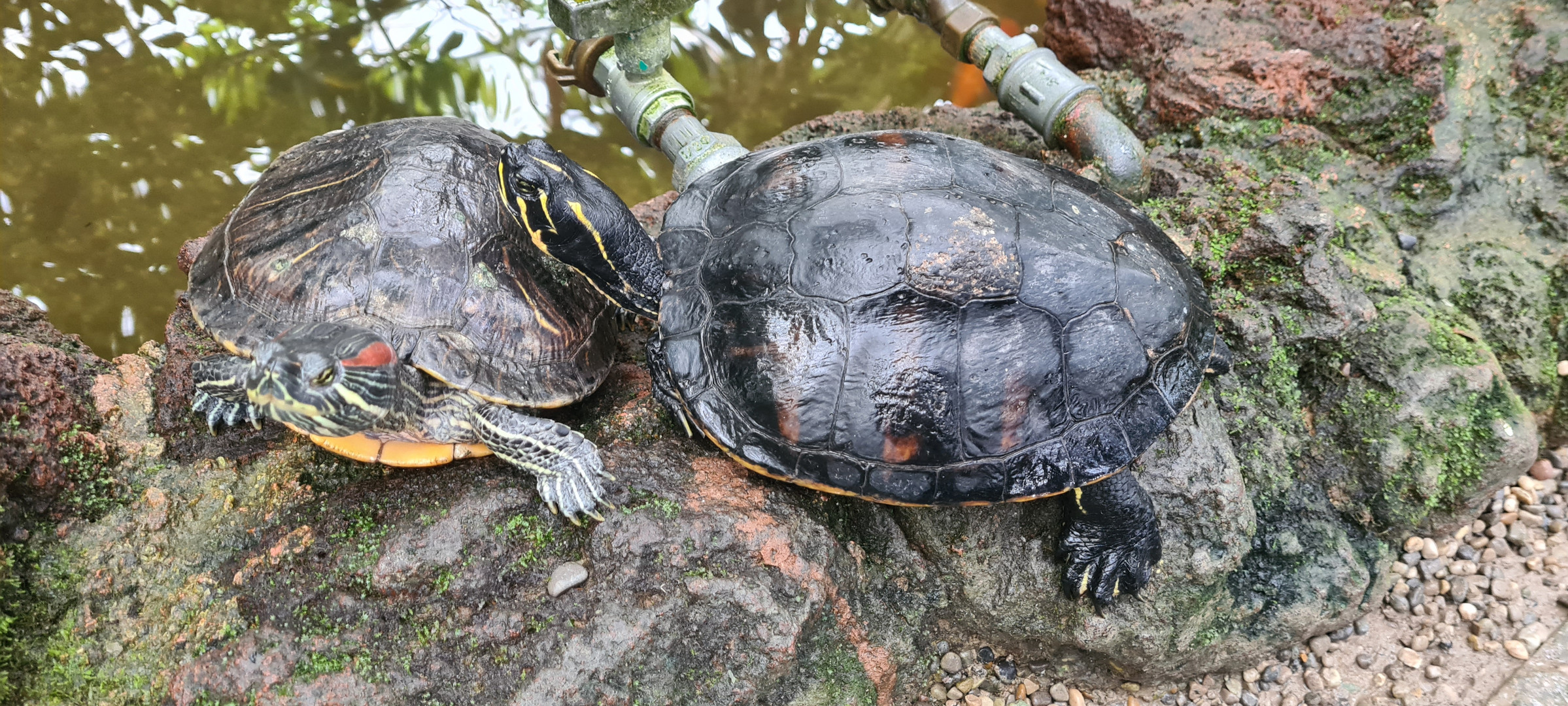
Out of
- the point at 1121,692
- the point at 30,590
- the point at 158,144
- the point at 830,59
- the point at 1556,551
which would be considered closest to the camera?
the point at 30,590

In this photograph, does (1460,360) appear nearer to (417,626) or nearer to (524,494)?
(524,494)

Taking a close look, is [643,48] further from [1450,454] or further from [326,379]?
[1450,454]

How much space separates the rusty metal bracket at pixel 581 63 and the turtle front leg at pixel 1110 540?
298 cm

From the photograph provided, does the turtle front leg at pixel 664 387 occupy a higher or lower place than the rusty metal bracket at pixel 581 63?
lower

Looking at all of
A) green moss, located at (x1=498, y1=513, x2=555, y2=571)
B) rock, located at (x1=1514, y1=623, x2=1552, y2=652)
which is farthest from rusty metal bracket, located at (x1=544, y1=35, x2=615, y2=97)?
rock, located at (x1=1514, y1=623, x2=1552, y2=652)

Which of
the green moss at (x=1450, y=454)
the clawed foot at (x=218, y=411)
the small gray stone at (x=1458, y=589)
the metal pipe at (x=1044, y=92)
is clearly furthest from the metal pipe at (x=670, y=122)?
the small gray stone at (x=1458, y=589)

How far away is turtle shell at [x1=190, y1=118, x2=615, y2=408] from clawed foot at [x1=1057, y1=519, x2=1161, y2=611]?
6.43 feet

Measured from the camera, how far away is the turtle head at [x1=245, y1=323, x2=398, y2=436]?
2332 millimetres

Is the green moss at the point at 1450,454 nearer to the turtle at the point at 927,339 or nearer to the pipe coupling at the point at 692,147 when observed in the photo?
the turtle at the point at 927,339

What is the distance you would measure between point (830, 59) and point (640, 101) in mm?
2415

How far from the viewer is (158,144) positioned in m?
4.89

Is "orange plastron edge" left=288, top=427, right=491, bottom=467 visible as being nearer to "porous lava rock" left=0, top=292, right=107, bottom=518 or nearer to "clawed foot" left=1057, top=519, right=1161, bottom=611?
"porous lava rock" left=0, top=292, right=107, bottom=518

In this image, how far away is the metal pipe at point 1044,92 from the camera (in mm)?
3803

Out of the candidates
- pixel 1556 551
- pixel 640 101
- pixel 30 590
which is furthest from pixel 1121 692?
pixel 30 590
